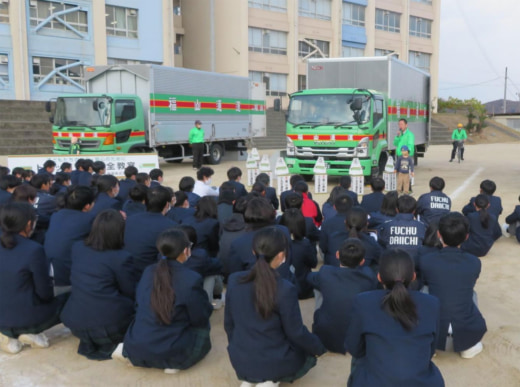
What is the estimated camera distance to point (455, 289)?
4.45m

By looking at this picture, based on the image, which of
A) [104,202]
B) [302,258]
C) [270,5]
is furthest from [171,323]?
[270,5]

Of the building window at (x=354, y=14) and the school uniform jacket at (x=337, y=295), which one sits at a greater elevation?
the building window at (x=354, y=14)

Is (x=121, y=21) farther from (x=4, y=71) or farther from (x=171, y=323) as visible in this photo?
(x=171, y=323)

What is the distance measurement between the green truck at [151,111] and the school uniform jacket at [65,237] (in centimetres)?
1040

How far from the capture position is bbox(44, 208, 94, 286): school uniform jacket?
536 cm

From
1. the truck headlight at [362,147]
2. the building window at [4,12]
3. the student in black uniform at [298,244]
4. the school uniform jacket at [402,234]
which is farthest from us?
the building window at [4,12]

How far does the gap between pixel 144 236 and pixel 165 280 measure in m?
1.54

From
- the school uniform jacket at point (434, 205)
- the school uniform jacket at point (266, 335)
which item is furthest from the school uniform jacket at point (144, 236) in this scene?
the school uniform jacket at point (434, 205)

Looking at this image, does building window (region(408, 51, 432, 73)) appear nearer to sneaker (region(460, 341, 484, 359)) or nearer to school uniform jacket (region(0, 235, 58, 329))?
sneaker (region(460, 341, 484, 359))

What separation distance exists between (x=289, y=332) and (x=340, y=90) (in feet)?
37.9

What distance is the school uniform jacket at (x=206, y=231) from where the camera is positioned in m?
6.05

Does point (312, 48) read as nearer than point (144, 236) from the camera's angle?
No

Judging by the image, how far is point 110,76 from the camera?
19.0m

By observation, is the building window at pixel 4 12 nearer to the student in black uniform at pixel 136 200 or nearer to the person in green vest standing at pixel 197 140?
the person in green vest standing at pixel 197 140
